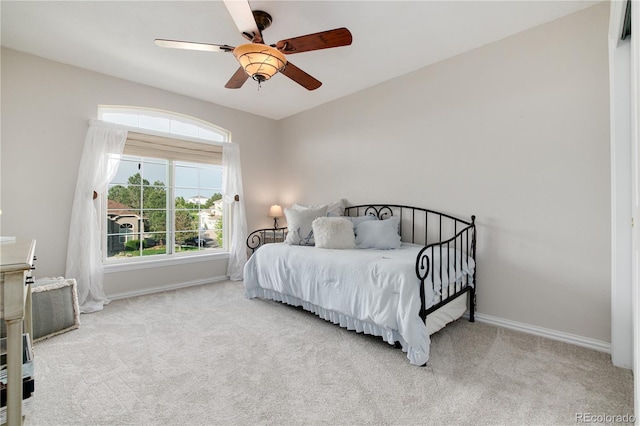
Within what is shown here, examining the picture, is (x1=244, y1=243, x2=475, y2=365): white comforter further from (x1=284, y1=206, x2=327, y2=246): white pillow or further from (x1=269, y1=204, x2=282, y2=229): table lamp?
(x1=269, y1=204, x2=282, y2=229): table lamp

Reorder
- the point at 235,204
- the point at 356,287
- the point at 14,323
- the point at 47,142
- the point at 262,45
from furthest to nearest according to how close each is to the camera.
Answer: the point at 235,204 < the point at 47,142 < the point at 356,287 < the point at 262,45 < the point at 14,323

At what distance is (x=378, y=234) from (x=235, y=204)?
88.0 inches

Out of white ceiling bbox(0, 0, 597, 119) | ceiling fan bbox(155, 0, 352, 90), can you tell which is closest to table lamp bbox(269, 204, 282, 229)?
white ceiling bbox(0, 0, 597, 119)

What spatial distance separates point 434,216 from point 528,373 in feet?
5.10

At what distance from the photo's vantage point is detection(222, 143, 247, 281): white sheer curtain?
13.8ft

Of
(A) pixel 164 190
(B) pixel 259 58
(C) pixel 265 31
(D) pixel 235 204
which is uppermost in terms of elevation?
(C) pixel 265 31

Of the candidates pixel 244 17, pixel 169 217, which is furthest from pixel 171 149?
pixel 244 17

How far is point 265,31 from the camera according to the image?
8.04ft

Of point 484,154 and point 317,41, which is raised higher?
point 317,41

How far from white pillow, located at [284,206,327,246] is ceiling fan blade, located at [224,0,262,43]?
1986mm

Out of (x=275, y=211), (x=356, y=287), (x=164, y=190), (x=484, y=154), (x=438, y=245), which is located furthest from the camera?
(x=275, y=211)

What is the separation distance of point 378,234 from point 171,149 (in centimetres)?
277

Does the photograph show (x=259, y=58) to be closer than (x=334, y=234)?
Yes

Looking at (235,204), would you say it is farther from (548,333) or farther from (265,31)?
(548,333)
